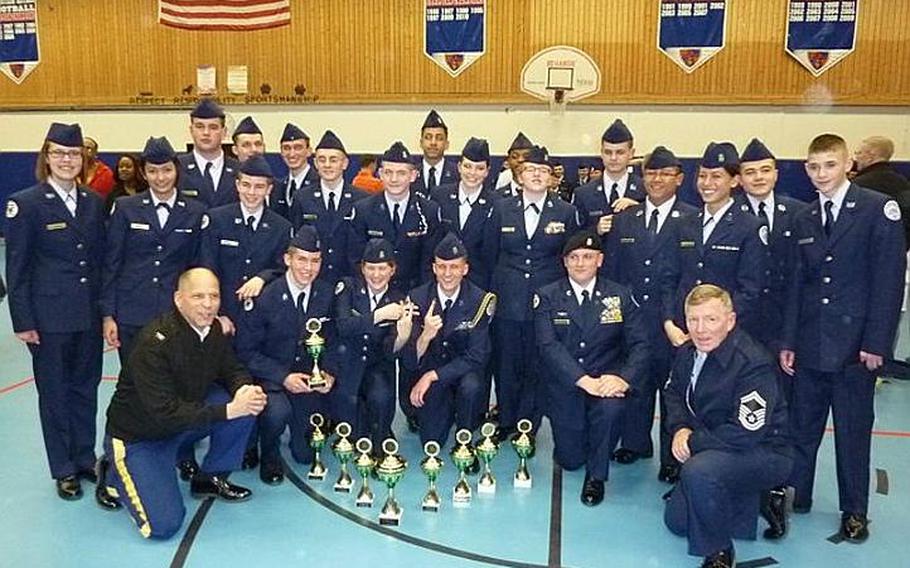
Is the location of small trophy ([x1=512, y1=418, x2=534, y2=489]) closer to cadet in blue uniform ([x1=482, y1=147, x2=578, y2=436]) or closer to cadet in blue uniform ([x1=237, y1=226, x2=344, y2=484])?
cadet in blue uniform ([x1=482, y1=147, x2=578, y2=436])

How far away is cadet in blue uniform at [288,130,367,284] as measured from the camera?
252 inches

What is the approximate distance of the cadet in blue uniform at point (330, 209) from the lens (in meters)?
6.40

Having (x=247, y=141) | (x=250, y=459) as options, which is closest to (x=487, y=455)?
(x=250, y=459)

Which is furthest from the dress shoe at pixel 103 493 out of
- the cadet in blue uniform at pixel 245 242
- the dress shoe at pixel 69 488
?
the cadet in blue uniform at pixel 245 242

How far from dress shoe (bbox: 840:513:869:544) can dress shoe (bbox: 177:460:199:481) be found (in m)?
4.15

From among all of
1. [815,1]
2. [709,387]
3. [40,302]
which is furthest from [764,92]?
[40,302]

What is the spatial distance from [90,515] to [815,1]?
43.2 feet

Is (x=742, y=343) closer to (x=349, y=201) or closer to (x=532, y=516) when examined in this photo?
(x=532, y=516)

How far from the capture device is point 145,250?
536 centimetres

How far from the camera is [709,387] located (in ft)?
14.6

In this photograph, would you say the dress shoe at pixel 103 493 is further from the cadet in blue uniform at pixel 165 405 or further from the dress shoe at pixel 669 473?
the dress shoe at pixel 669 473

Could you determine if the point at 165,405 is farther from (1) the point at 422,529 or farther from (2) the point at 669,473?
(2) the point at 669,473

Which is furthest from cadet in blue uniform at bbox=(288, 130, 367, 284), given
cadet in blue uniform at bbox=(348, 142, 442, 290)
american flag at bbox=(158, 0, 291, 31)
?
american flag at bbox=(158, 0, 291, 31)

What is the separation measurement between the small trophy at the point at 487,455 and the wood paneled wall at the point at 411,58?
33.2 feet
